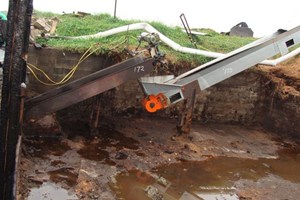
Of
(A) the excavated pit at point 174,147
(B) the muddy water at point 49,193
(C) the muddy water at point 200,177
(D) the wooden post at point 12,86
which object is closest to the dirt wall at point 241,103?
(A) the excavated pit at point 174,147

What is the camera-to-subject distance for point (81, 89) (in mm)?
6887

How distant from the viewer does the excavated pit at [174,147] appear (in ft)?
22.2

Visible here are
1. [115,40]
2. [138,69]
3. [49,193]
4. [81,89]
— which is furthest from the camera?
[115,40]

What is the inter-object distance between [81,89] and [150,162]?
230cm

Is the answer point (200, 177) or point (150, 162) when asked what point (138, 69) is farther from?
point (200, 177)

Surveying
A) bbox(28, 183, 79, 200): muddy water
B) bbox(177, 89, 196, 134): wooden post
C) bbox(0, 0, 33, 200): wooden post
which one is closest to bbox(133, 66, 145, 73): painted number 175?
bbox(177, 89, 196, 134): wooden post

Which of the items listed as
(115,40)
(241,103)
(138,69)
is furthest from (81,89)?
(241,103)

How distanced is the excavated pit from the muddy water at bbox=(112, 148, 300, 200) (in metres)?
0.02

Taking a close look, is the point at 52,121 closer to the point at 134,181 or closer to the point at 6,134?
the point at 134,181

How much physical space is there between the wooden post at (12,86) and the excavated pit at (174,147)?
607 millimetres

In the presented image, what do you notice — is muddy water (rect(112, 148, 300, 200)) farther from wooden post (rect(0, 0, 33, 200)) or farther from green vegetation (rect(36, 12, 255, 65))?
green vegetation (rect(36, 12, 255, 65))

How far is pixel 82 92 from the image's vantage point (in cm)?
690

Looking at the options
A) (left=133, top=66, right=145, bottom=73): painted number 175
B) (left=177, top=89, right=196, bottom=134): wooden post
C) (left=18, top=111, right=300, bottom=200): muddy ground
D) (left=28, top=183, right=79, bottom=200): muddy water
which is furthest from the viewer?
(left=177, top=89, right=196, bottom=134): wooden post

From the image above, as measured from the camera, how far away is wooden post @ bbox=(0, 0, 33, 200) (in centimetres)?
470
